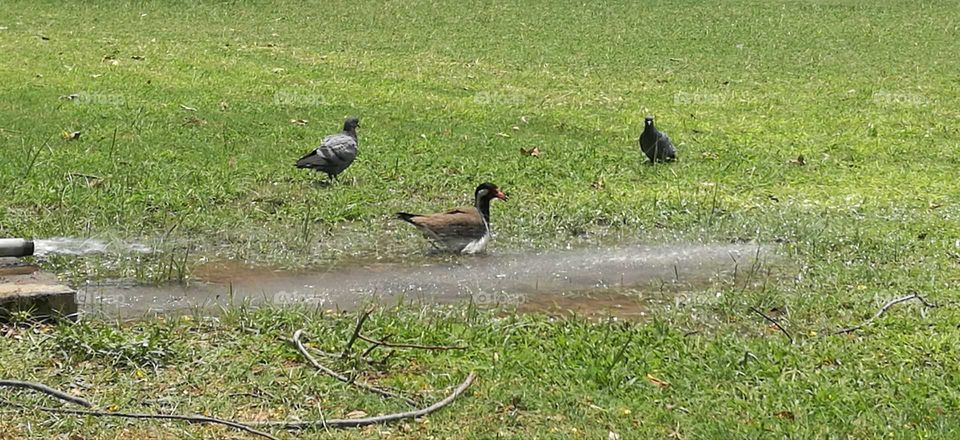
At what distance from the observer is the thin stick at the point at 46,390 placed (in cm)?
457

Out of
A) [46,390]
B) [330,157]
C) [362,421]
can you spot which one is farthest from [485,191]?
[46,390]

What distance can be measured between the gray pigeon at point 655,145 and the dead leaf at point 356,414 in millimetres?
5959

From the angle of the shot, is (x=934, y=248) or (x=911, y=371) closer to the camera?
(x=911, y=371)

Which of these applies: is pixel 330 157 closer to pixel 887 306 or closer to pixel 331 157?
pixel 331 157

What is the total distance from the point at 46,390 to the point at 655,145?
6.45 m

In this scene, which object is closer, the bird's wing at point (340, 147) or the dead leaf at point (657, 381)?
the dead leaf at point (657, 381)

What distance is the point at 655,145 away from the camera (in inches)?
406

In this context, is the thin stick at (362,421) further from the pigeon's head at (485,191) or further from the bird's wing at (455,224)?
the pigeon's head at (485,191)

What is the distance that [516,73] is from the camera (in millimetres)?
15867

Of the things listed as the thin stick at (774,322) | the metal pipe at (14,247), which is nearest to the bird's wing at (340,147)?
the metal pipe at (14,247)

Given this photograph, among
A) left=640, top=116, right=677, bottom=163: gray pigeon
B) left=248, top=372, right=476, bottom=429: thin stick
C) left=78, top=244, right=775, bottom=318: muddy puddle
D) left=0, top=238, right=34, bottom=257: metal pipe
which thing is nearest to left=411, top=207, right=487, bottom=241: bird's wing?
left=78, top=244, right=775, bottom=318: muddy puddle

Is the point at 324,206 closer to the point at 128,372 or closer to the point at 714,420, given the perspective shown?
the point at 128,372

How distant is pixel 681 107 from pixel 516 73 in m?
2.72

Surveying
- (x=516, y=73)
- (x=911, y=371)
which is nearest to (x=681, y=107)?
(x=516, y=73)
